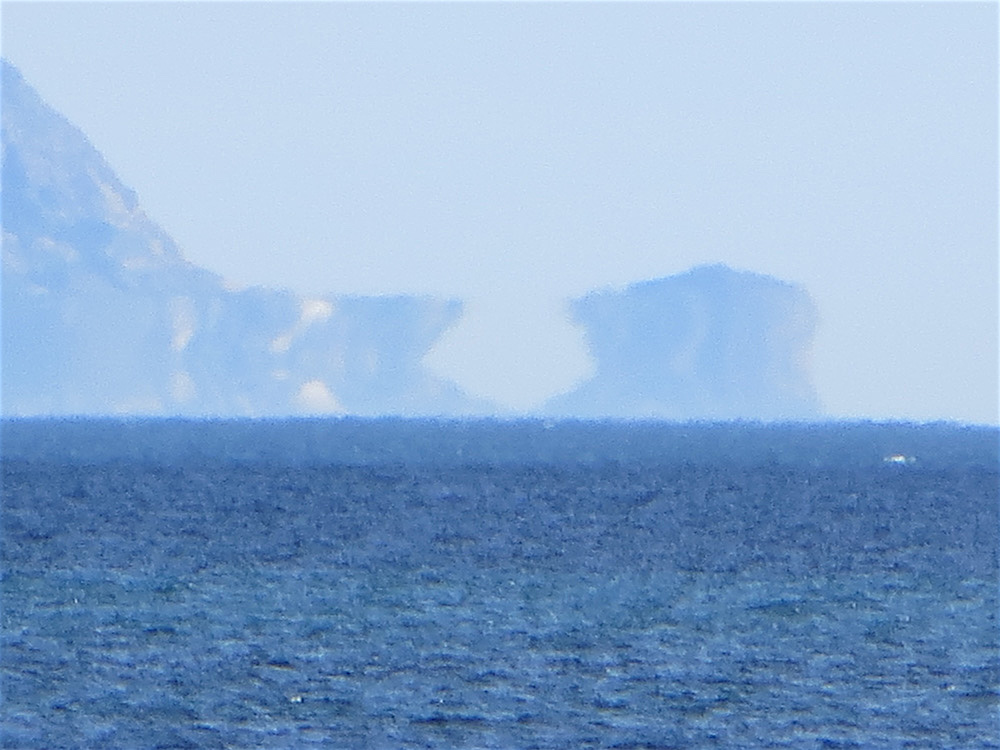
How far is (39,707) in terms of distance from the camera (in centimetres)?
1433

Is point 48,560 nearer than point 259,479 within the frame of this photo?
Yes

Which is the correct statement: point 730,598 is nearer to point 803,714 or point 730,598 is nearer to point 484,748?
point 803,714

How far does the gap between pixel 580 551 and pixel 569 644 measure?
11.2m

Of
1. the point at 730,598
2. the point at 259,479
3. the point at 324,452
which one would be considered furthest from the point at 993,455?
the point at 730,598

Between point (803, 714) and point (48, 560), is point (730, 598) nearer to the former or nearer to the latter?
point (803, 714)

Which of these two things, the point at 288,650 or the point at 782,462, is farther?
the point at 782,462

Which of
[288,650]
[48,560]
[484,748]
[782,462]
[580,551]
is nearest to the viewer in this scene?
[484,748]

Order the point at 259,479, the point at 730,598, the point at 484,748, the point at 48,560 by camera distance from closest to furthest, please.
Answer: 1. the point at 484,748
2. the point at 730,598
3. the point at 48,560
4. the point at 259,479

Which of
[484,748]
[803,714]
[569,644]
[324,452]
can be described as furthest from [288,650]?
[324,452]

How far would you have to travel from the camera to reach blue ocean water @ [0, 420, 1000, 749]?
13797mm

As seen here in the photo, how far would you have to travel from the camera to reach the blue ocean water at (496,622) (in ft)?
45.3

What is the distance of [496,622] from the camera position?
779 inches

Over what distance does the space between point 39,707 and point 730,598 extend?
11.4m

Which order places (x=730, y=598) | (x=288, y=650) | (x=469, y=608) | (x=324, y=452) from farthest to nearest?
(x=324, y=452) → (x=730, y=598) → (x=469, y=608) → (x=288, y=650)
